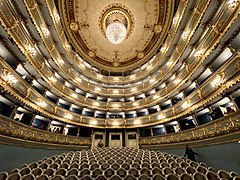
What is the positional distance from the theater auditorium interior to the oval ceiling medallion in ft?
0.39

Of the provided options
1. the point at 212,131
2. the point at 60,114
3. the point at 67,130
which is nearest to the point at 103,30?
the point at 60,114

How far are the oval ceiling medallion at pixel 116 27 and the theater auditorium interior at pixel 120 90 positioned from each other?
0.39 ft

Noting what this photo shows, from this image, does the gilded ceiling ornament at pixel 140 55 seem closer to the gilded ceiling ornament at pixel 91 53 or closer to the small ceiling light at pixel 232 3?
the gilded ceiling ornament at pixel 91 53

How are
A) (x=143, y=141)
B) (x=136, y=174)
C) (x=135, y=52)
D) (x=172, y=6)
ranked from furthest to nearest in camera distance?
(x=135, y=52) < (x=143, y=141) < (x=172, y=6) < (x=136, y=174)

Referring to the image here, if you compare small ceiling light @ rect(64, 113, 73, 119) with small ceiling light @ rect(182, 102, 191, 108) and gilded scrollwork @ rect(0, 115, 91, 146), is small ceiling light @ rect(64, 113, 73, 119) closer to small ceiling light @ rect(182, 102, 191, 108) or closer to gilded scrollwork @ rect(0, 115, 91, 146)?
gilded scrollwork @ rect(0, 115, 91, 146)

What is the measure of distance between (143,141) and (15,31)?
14938 mm

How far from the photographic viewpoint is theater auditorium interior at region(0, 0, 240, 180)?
16.7 feet

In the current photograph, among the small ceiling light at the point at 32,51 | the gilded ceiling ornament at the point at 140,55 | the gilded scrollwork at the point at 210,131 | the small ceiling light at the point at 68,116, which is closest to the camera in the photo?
the gilded scrollwork at the point at 210,131

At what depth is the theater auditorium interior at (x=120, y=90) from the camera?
201 inches

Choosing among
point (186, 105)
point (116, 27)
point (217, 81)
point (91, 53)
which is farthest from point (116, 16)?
point (217, 81)

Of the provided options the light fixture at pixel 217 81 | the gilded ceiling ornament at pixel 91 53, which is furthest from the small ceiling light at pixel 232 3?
the gilded ceiling ornament at pixel 91 53

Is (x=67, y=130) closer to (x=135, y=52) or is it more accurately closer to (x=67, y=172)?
(x=67, y=172)

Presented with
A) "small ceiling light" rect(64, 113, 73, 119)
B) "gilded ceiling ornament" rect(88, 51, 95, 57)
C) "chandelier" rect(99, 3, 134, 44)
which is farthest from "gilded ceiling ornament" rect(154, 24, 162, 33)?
"small ceiling light" rect(64, 113, 73, 119)

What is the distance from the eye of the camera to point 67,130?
1363 centimetres
